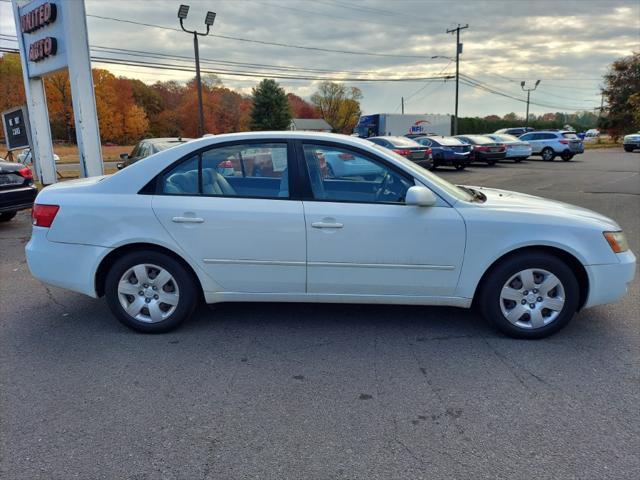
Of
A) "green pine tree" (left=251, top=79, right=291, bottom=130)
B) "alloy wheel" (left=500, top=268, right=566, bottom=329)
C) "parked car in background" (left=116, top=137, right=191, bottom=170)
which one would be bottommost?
"alloy wheel" (left=500, top=268, right=566, bottom=329)

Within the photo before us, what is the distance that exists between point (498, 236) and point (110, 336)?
10.4 ft

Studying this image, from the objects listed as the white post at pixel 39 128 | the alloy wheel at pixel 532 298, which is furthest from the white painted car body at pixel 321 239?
the white post at pixel 39 128

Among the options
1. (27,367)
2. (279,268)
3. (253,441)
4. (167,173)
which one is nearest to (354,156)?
(279,268)

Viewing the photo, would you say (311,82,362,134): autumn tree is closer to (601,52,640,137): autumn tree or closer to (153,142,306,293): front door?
(601,52,640,137): autumn tree

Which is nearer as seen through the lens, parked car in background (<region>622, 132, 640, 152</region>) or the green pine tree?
parked car in background (<region>622, 132, 640, 152</region>)

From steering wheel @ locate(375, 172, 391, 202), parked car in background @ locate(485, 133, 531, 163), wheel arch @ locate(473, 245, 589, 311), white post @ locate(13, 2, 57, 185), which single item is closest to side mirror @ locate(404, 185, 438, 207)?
steering wheel @ locate(375, 172, 391, 202)

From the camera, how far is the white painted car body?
3658mm

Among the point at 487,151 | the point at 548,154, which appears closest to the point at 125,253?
the point at 487,151

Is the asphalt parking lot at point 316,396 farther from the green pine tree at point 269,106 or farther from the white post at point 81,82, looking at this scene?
the green pine tree at point 269,106

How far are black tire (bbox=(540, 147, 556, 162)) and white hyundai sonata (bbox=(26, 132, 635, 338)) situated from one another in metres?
25.6

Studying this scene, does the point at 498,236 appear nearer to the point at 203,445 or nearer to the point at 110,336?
the point at 203,445

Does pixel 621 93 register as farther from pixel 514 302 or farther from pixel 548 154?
pixel 514 302

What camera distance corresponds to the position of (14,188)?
8.28 meters

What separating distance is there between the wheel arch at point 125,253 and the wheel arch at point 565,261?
2287 mm
